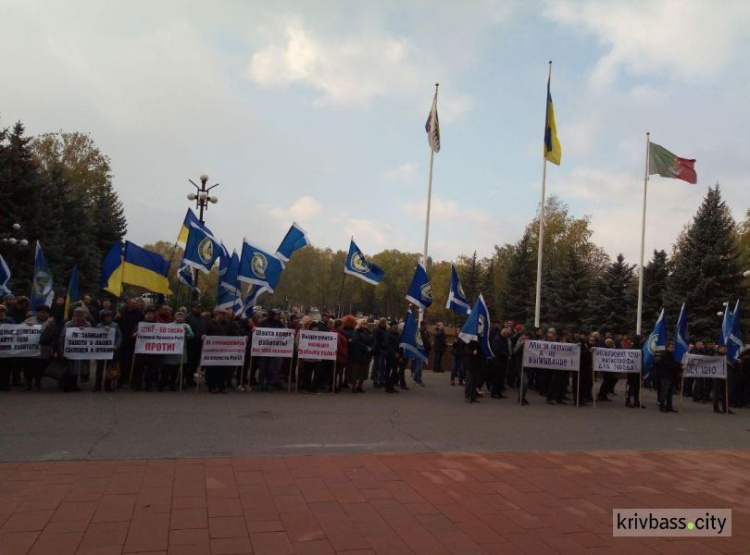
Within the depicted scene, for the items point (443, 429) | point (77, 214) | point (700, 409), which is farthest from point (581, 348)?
point (77, 214)

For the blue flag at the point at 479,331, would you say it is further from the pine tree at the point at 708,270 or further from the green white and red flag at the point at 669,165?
the pine tree at the point at 708,270

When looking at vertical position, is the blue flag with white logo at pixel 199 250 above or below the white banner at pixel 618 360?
above

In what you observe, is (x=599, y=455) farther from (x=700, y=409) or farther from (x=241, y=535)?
(x=700, y=409)

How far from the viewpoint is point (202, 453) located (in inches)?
282

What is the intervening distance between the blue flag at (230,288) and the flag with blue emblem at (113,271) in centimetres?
243

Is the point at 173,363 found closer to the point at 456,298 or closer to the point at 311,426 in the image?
the point at 311,426

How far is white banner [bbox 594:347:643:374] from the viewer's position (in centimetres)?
1443

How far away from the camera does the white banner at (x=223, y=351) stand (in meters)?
12.3

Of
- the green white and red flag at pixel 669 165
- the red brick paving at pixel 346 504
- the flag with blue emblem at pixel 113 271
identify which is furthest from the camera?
the green white and red flag at pixel 669 165

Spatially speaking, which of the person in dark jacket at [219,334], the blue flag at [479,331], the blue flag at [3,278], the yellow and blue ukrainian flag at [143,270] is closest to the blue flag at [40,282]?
the blue flag at [3,278]

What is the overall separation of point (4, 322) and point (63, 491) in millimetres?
7582

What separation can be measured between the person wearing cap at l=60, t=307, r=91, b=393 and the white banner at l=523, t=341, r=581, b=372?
10062 millimetres

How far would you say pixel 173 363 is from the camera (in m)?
12.2

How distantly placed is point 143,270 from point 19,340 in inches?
121
